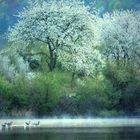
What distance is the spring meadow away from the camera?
172 feet

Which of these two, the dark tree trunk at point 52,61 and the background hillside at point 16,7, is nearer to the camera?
the dark tree trunk at point 52,61

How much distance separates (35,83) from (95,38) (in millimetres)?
14117

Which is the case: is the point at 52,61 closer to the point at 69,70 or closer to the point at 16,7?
the point at 69,70

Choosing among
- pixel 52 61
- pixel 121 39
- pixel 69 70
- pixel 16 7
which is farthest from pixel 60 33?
pixel 16 7

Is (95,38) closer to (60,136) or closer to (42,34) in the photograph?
(42,34)

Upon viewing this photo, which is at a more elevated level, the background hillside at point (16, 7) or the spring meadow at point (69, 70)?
the background hillside at point (16, 7)

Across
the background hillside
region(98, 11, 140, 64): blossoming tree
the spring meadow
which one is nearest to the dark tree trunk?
the spring meadow

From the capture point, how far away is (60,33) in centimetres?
6256

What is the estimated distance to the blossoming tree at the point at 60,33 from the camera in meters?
62.5

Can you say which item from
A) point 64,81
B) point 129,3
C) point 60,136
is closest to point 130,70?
point 64,81

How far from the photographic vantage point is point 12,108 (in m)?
52.8

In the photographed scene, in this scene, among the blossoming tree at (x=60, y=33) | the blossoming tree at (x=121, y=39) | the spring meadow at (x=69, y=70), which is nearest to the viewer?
the spring meadow at (x=69, y=70)

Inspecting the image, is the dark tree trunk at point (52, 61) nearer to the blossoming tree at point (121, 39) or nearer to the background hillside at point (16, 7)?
the blossoming tree at point (121, 39)

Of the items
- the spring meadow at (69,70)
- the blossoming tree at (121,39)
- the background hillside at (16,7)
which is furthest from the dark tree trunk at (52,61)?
the background hillside at (16,7)
